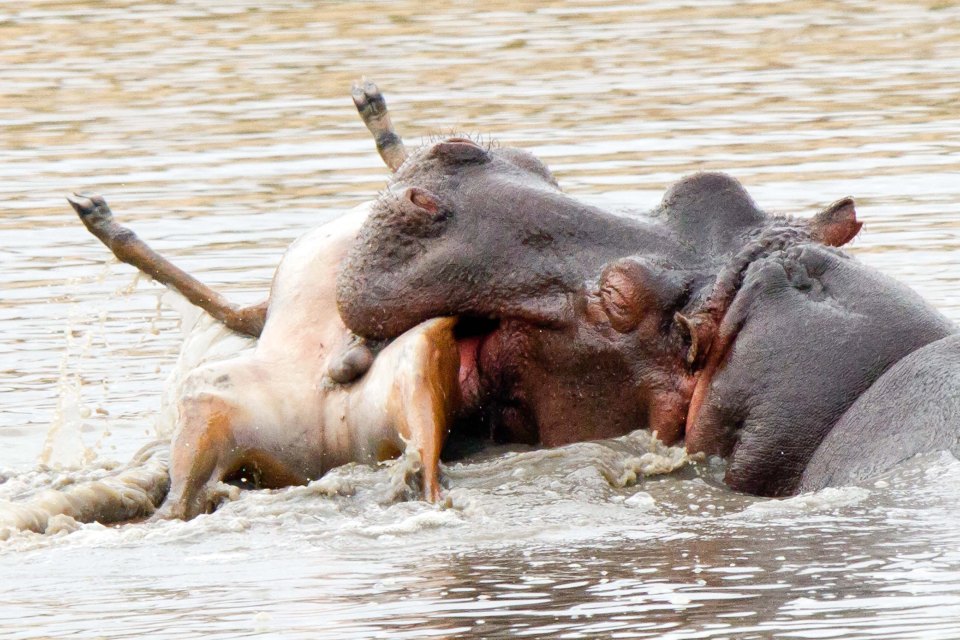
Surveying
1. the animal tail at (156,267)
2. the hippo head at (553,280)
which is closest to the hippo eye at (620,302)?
the hippo head at (553,280)

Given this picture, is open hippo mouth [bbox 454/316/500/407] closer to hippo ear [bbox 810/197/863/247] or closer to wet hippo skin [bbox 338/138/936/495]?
wet hippo skin [bbox 338/138/936/495]

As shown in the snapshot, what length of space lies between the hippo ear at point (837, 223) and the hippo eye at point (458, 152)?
110 cm

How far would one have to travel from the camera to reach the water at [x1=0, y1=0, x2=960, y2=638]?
4812 mm

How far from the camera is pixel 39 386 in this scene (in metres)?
8.58

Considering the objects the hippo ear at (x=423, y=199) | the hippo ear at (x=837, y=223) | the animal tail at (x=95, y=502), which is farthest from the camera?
the hippo ear at (x=423, y=199)

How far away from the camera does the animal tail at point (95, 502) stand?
5988mm

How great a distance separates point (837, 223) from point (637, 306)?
74cm

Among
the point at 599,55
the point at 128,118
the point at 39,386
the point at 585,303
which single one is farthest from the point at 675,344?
the point at 599,55

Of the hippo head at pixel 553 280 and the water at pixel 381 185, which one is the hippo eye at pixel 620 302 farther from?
the water at pixel 381 185

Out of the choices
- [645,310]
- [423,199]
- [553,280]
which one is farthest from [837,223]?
[423,199]

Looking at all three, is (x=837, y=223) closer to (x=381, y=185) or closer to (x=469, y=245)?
(x=469, y=245)

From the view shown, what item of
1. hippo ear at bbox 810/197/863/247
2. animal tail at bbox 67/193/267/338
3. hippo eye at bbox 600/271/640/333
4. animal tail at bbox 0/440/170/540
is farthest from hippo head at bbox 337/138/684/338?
animal tail at bbox 67/193/267/338

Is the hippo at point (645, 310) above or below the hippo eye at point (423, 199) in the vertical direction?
below

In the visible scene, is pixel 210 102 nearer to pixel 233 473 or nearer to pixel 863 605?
pixel 233 473
